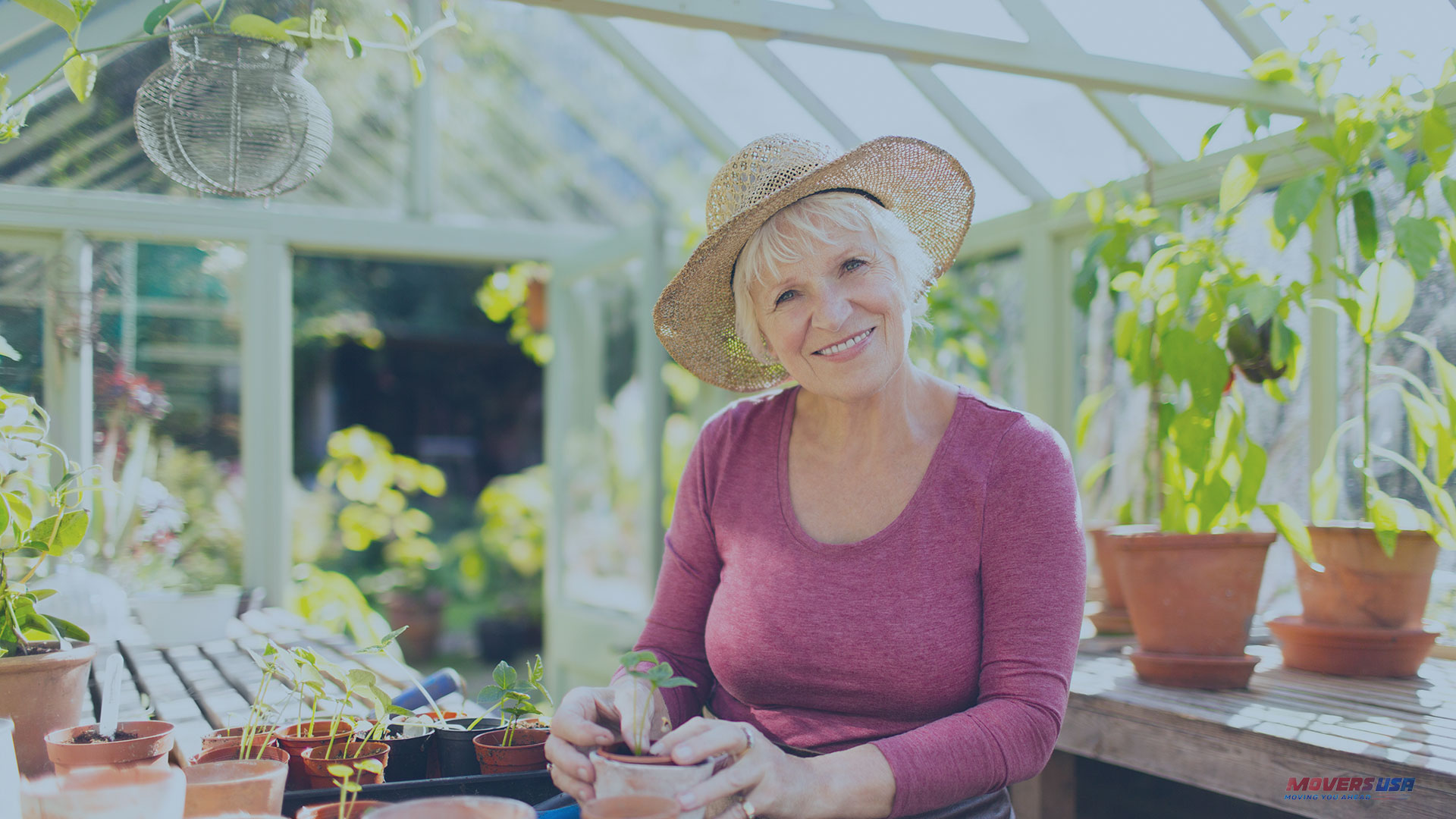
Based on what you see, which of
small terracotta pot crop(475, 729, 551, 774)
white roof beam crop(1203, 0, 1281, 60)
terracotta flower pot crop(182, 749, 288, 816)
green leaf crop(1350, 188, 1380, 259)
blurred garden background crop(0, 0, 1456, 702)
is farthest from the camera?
white roof beam crop(1203, 0, 1281, 60)

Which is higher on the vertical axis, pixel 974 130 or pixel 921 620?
pixel 974 130

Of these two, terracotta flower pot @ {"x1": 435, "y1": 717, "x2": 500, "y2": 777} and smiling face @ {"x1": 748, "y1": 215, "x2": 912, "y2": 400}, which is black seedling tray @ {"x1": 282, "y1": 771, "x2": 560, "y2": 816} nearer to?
terracotta flower pot @ {"x1": 435, "y1": 717, "x2": 500, "y2": 777}

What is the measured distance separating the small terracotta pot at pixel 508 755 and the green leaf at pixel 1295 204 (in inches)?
59.2

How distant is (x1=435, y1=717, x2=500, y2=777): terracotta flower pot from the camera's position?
3.51 ft

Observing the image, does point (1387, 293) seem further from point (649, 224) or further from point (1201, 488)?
point (649, 224)

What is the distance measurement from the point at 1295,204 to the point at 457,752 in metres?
1.63

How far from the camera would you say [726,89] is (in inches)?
138

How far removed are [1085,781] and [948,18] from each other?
181 centimetres

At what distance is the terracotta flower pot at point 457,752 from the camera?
107 centimetres

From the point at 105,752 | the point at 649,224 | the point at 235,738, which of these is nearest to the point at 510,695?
the point at 235,738

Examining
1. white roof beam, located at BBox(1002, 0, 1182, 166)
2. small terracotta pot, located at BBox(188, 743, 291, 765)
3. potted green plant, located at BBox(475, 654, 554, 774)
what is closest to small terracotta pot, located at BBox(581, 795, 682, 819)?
potted green plant, located at BBox(475, 654, 554, 774)

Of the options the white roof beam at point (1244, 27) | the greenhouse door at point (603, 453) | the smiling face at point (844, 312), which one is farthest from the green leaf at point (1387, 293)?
the greenhouse door at point (603, 453)

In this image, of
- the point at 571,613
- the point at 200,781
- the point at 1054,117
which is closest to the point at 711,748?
the point at 200,781

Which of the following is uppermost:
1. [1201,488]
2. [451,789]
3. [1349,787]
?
[1201,488]
